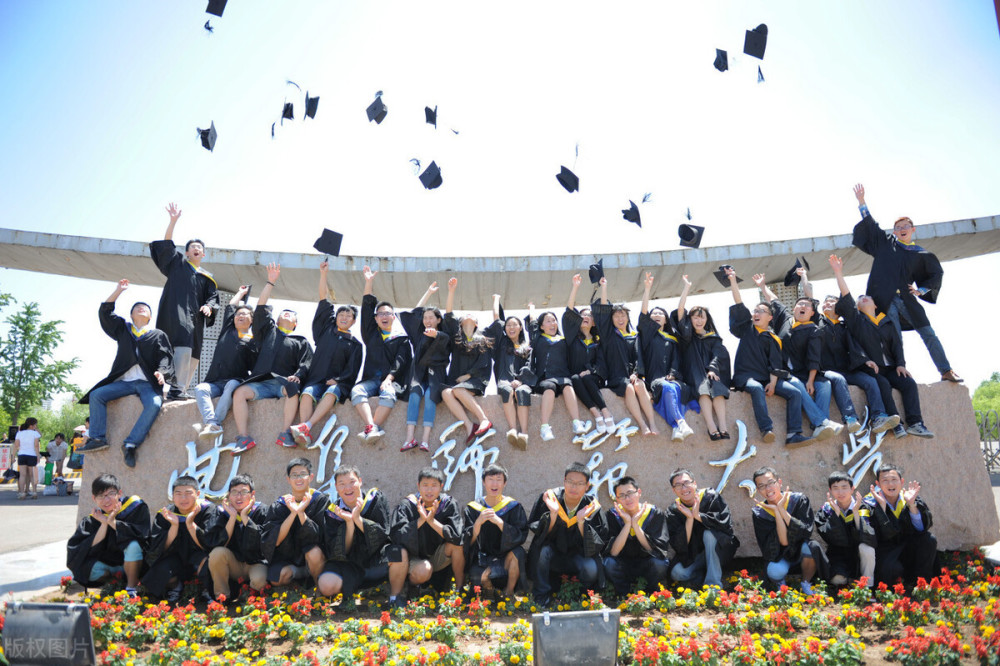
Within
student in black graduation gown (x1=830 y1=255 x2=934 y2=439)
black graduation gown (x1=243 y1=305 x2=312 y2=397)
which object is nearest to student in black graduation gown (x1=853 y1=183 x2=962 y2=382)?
student in black graduation gown (x1=830 y1=255 x2=934 y2=439)

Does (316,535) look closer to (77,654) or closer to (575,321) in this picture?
(77,654)

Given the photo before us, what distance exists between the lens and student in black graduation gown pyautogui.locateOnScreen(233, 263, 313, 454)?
6.23m

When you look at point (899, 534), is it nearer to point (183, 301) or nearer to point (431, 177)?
point (431, 177)

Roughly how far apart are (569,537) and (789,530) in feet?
5.90

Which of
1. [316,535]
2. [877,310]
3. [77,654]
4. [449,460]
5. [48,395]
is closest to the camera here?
[77,654]

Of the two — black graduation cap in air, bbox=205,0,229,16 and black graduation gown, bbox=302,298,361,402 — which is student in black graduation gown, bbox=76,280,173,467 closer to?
black graduation gown, bbox=302,298,361,402

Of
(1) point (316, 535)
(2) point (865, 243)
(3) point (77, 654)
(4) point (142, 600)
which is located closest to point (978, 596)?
(2) point (865, 243)

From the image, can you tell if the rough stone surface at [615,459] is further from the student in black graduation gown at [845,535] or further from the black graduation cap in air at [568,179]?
the black graduation cap in air at [568,179]

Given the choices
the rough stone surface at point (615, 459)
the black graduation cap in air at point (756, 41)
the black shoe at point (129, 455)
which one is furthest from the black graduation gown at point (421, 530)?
the black graduation cap in air at point (756, 41)

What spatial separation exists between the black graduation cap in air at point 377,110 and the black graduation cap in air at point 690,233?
375cm

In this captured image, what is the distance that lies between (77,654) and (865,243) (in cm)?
783

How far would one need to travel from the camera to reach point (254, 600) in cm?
458

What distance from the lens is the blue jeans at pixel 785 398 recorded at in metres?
6.08

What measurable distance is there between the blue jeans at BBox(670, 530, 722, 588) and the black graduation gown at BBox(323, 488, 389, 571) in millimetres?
2398
